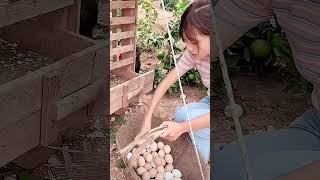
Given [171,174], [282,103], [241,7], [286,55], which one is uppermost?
[241,7]

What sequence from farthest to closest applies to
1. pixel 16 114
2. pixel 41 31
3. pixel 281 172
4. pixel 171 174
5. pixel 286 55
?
pixel 286 55
pixel 171 174
pixel 41 31
pixel 16 114
pixel 281 172

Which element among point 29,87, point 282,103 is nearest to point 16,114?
point 29,87

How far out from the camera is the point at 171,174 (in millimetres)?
1017

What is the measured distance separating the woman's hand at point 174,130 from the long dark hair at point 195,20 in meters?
0.17

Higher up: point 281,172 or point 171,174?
point 281,172

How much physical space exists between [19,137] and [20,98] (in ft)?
0.23

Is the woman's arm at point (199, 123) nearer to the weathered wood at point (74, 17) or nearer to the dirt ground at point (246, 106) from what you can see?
the dirt ground at point (246, 106)

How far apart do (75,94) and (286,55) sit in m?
0.49

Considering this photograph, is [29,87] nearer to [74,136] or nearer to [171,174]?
[74,136]

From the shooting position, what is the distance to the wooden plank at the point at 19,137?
0.81 m

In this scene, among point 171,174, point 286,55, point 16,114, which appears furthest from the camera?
point 286,55

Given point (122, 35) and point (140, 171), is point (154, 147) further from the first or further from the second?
point (122, 35)

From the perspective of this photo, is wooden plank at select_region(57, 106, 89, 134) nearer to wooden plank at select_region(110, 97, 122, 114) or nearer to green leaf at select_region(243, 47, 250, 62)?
wooden plank at select_region(110, 97, 122, 114)

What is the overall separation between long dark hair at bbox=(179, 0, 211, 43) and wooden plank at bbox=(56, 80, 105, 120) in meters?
0.21
